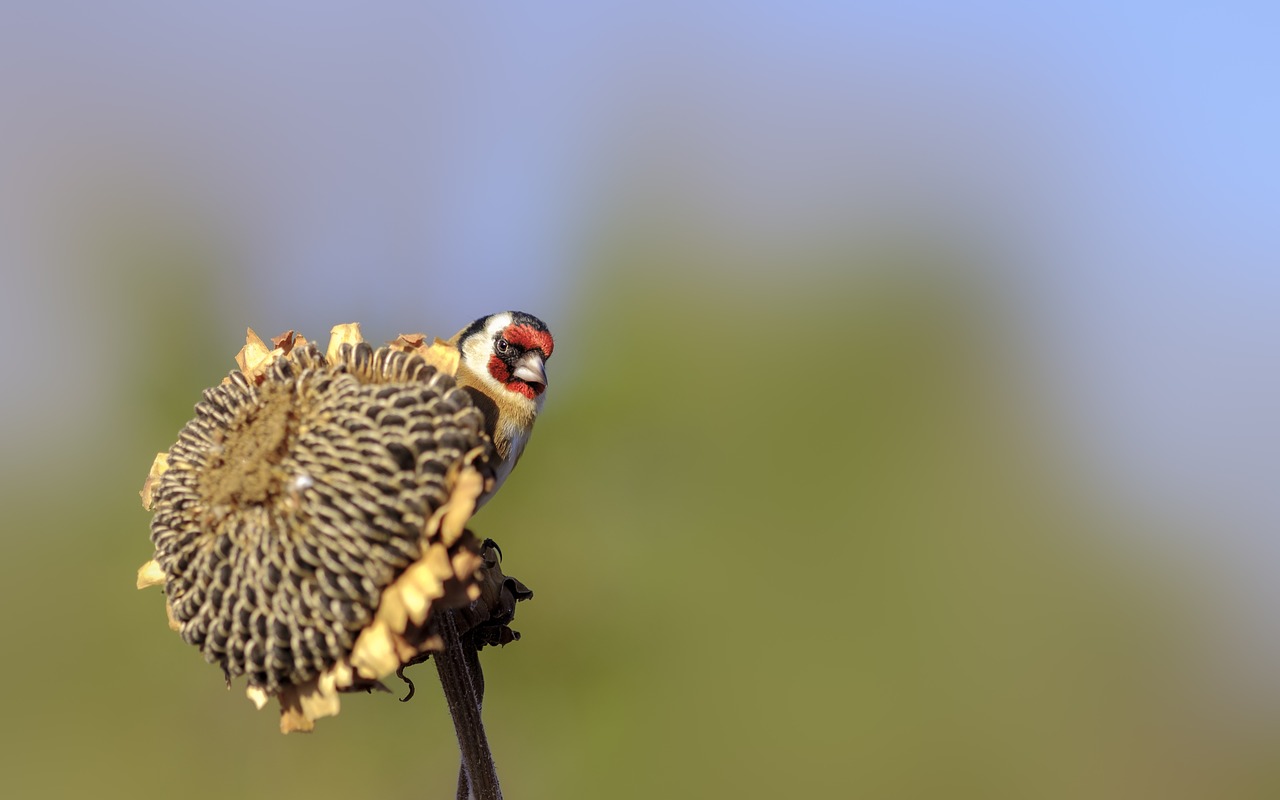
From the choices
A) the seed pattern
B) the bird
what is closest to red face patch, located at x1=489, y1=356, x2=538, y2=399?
the bird

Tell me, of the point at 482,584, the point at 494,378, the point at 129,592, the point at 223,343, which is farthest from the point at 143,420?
the point at 482,584

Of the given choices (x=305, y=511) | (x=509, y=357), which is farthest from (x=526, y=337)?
(x=305, y=511)

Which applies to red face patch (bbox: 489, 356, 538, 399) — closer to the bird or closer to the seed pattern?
the bird

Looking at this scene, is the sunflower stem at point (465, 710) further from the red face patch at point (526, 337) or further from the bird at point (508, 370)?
the red face patch at point (526, 337)

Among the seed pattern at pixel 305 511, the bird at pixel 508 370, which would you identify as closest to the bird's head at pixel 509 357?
the bird at pixel 508 370

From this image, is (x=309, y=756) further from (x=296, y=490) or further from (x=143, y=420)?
(x=296, y=490)
